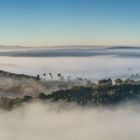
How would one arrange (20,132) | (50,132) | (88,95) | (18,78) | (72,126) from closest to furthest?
(88,95), (20,132), (50,132), (72,126), (18,78)

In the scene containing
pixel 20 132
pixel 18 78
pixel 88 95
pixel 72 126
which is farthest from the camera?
pixel 18 78

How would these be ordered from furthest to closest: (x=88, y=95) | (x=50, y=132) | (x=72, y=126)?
(x=72, y=126)
(x=50, y=132)
(x=88, y=95)

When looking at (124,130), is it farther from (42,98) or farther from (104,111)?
(42,98)

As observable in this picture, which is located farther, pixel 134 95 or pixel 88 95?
pixel 134 95

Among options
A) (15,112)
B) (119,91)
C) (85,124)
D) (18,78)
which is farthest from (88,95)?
(18,78)

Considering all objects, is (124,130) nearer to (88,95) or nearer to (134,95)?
(134,95)

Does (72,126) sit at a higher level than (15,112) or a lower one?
lower

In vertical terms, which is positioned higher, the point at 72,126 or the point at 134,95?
the point at 134,95

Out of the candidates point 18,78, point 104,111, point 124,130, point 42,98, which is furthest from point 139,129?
point 18,78

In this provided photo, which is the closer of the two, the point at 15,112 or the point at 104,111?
the point at 15,112
